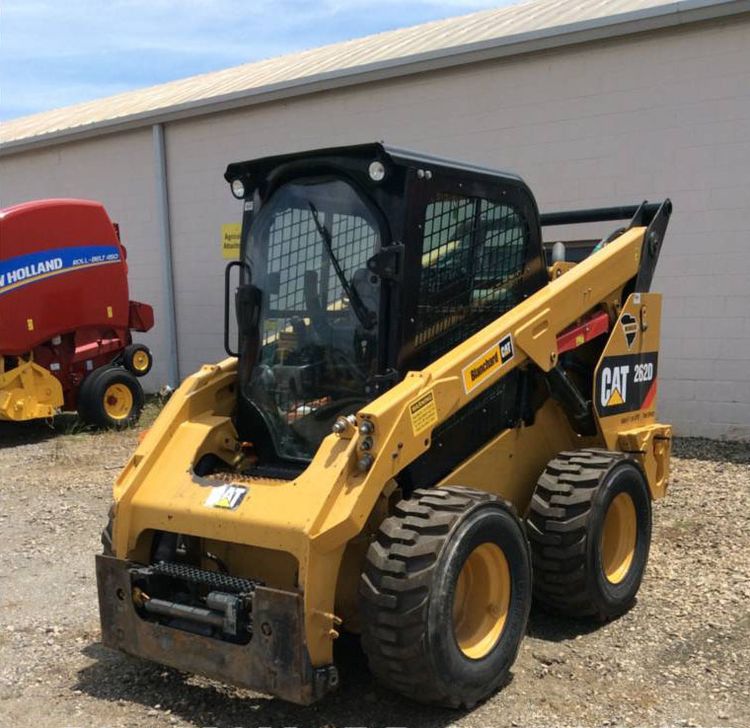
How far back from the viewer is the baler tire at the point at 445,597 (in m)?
3.15

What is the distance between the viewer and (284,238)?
402 centimetres

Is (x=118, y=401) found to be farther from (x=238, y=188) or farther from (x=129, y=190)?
(x=238, y=188)

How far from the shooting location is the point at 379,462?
3.30 metres

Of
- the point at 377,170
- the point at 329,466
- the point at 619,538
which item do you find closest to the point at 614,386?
the point at 619,538

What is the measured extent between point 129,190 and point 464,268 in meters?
10.2

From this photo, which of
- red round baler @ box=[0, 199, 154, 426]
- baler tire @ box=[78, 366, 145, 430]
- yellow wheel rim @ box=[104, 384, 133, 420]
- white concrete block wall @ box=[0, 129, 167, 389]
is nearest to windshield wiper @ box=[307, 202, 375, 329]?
red round baler @ box=[0, 199, 154, 426]

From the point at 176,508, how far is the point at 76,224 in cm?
701

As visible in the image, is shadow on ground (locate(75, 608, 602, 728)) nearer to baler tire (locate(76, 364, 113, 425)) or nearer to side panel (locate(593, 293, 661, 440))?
side panel (locate(593, 293, 661, 440))

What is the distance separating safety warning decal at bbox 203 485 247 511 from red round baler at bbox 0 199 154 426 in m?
6.48

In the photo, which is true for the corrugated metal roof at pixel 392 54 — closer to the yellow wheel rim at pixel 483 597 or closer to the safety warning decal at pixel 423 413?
the safety warning decal at pixel 423 413

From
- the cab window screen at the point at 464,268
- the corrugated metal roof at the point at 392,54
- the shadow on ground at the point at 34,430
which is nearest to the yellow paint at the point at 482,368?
the cab window screen at the point at 464,268

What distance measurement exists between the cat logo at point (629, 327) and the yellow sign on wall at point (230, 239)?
7.70 meters

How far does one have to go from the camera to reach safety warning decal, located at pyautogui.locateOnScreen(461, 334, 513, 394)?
376 centimetres

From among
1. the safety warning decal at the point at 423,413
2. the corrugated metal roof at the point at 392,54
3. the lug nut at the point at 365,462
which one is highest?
the corrugated metal roof at the point at 392,54
